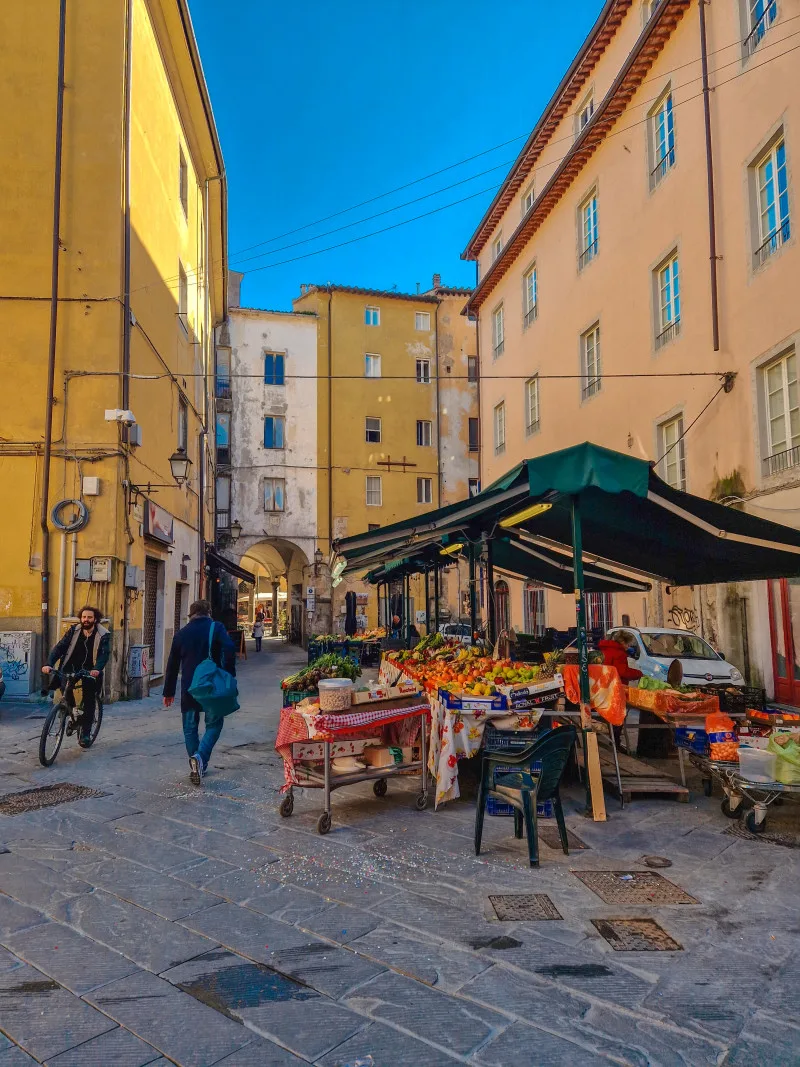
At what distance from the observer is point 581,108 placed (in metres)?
19.1

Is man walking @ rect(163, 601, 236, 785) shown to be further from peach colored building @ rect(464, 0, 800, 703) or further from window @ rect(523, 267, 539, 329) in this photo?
window @ rect(523, 267, 539, 329)

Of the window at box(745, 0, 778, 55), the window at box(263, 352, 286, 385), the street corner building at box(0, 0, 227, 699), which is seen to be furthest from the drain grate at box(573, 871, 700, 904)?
the window at box(263, 352, 286, 385)

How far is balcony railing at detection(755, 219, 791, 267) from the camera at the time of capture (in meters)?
11.3

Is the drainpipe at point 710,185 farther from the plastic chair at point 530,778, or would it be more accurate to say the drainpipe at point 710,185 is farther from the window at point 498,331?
the window at point 498,331

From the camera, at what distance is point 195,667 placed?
23.6ft

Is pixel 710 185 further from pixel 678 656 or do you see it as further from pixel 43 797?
pixel 43 797

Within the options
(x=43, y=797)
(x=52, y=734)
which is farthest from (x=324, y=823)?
(x=52, y=734)

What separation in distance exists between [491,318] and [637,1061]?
82.3 ft

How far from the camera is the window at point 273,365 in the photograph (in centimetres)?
3328

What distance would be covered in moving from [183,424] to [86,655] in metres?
11.8

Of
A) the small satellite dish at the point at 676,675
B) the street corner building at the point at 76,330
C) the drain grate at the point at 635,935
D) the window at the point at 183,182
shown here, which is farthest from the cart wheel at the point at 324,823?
the window at the point at 183,182

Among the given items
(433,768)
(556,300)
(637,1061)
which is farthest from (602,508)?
(556,300)

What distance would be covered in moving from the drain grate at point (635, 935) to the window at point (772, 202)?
1074 cm

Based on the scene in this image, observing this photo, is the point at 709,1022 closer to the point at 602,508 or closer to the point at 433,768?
the point at 433,768
